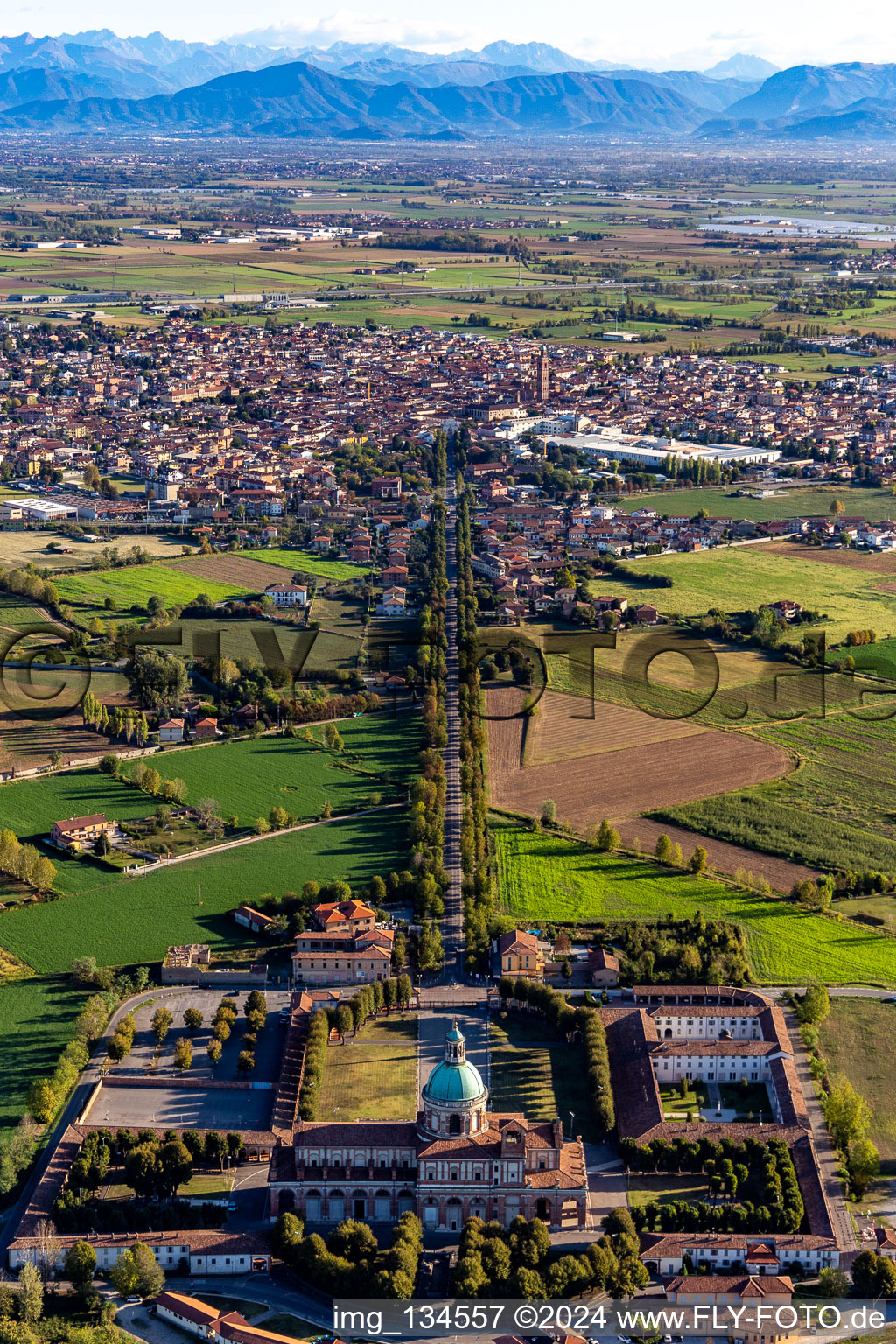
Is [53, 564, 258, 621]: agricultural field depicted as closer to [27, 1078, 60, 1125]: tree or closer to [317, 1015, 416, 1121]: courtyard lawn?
[317, 1015, 416, 1121]: courtyard lawn

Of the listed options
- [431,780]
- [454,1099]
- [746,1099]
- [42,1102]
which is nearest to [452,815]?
[431,780]

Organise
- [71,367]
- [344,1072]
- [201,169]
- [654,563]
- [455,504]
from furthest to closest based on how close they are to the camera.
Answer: [201,169], [71,367], [455,504], [654,563], [344,1072]

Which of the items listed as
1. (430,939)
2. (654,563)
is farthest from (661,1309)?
(654,563)

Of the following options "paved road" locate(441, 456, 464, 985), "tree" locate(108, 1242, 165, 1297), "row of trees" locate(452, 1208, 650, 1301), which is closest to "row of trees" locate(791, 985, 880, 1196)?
"row of trees" locate(452, 1208, 650, 1301)

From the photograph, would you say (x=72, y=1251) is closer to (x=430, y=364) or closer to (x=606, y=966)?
(x=606, y=966)

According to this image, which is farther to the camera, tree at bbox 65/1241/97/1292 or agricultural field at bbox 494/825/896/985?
agricultural field at bbox 494/825/896/985
